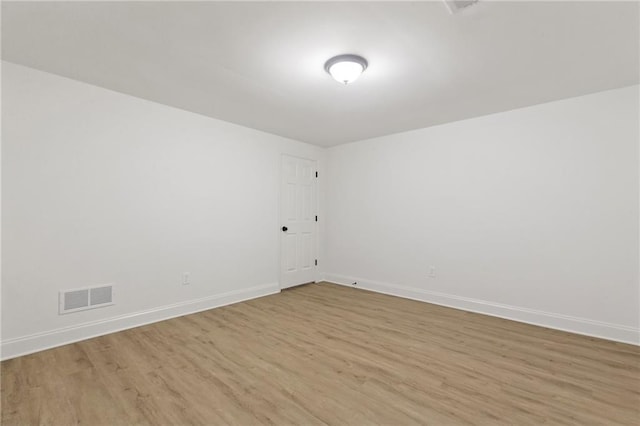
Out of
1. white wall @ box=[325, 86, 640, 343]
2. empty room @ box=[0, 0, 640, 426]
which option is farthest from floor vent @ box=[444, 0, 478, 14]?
white wall @ box=[325, 86, 640, 343]

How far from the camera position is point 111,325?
3.00m

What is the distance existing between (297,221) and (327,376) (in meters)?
3.14

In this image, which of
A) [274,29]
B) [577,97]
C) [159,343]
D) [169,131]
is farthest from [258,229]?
[577,97]

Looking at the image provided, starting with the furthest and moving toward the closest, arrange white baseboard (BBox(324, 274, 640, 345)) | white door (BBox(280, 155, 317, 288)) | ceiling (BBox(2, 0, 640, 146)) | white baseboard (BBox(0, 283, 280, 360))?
white door (BBox(280, 155, 317, 288)) < white baseboard (BBox(324, 274, 640, 345)) < white baseboard (BBox(0, 283, 280, 360)) < ceiling (BBox(2, 0, 640, 146))

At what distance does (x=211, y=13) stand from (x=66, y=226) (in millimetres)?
2392

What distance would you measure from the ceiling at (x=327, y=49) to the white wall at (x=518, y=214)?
1.62ft

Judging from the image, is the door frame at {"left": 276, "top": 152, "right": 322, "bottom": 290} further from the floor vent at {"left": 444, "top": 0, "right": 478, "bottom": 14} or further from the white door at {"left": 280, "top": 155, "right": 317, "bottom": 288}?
the floor vent at {"left": 444, "top": 0, "right": 478, "bottom": 14}

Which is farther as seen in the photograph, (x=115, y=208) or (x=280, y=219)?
(x=280, y=219)

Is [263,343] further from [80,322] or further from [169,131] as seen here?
[169,131]

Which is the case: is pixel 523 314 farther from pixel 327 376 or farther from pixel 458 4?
pixel 458 4

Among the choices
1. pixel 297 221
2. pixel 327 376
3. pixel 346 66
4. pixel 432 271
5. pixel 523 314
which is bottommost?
pixel 327 376

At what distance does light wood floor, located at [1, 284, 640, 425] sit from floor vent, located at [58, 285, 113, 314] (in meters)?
0.34

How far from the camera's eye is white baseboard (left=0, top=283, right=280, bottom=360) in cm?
→ 248

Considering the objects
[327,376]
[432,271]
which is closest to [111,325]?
[327,376]
